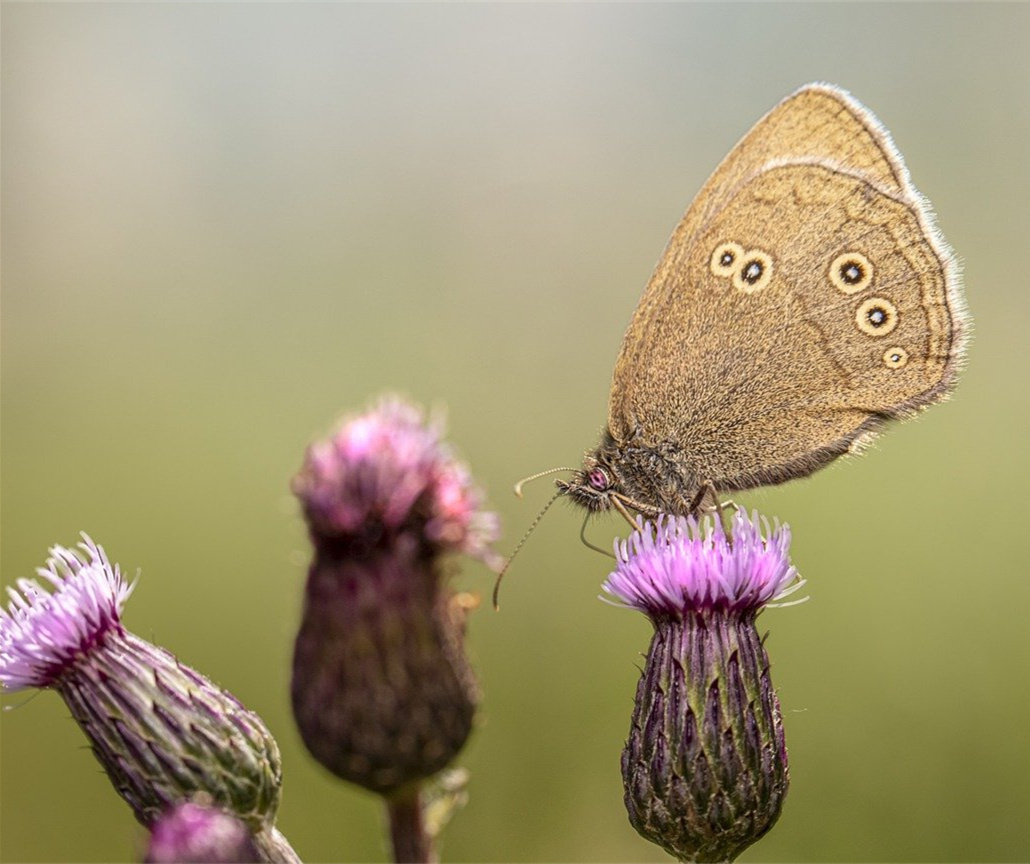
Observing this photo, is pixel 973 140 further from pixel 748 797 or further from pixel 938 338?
pixel 748 797

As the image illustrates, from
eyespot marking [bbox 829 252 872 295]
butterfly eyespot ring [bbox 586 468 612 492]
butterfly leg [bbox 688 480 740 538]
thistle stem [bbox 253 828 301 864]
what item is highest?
eyespot marking [bbox 829 252 872 295]

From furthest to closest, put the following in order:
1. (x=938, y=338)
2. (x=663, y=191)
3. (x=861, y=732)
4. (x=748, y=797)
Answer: (x=663, y=191), (x=861, y=732), (x=938, y=338), (x=748, y=797)

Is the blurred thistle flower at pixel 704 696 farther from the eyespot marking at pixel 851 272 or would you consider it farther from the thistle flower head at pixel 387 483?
the eyespot marking at pixel 851 272

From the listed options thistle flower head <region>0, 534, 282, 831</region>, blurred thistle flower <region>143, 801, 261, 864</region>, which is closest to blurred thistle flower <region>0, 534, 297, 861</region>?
thistle flower head <region>0, 534, 282, 831</region>

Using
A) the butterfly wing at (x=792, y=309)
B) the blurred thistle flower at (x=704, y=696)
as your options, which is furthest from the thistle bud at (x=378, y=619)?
the butterfly wing at (x=792, y=309)

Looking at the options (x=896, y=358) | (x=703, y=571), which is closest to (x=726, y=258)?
(x=896, y=358)

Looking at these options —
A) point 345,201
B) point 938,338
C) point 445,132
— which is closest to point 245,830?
point 938,338

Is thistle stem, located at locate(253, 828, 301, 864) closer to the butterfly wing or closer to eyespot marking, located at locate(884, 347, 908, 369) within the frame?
the butterfly wing
